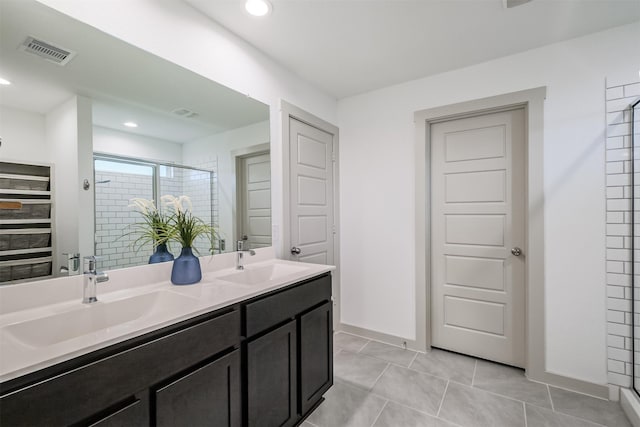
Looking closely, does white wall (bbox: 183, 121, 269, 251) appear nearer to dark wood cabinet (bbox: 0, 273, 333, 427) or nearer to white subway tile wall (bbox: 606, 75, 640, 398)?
dark wood cabinet (bbox: 0, 273, 333, 427)

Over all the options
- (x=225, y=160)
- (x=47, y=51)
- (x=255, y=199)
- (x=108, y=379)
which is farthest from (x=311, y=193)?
(x=108, y=379)

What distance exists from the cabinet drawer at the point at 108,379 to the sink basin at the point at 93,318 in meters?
0.11

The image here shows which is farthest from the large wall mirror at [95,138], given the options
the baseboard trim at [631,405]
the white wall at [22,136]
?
the baseboard trim at [631,405]

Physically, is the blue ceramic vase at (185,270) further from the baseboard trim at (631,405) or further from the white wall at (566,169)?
the baseboard trim at (631,405)

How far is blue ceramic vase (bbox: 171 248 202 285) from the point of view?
1.53 metres

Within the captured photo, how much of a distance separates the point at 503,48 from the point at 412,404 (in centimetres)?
269

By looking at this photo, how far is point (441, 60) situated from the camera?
2379mm

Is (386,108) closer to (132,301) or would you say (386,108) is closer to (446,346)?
(446,346)

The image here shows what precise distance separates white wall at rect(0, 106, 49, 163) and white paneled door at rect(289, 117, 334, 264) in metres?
1.58

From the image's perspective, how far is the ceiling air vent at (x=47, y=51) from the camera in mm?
1175

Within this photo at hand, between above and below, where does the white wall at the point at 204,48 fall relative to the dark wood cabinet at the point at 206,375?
above

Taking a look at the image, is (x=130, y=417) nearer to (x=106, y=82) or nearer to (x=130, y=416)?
(x=130, y=416)

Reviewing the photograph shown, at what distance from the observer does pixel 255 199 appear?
7.24ft

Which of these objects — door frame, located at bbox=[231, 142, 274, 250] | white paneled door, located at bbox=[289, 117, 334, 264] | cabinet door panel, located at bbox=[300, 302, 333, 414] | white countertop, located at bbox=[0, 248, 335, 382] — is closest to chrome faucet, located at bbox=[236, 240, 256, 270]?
door frame, located at bbox=[231, 142, 274, 250]
